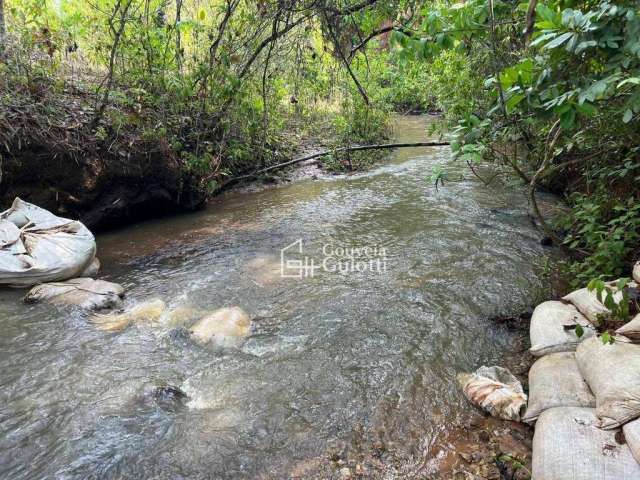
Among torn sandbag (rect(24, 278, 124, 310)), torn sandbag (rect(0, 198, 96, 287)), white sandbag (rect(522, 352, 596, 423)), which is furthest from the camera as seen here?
torn sandbag (rect(0, 198, 96, 287))

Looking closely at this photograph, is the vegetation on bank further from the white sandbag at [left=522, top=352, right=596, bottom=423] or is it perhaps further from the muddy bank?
the white sandbag at [left=522, top=352, right=596, bottom=423]

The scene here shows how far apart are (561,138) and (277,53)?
3.48 metres

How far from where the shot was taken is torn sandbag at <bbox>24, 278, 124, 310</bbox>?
2.82 metres

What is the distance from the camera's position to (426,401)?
Result: 1.98 m

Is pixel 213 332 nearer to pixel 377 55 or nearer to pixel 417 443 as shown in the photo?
pixel 417 443

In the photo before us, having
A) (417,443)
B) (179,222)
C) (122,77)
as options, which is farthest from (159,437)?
(122,77)

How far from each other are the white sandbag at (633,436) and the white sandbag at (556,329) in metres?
0.62

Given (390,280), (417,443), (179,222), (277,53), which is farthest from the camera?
(277,53)

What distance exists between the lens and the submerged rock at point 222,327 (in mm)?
2482

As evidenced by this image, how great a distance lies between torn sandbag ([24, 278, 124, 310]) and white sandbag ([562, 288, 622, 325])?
2.83 m

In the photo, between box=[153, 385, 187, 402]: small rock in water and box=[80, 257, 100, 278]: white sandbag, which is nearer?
box=[153, 385, 187, 402]: small rock in water

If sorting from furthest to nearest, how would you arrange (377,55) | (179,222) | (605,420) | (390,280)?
(377,55) → (179,222) → (390,280) → (605,420)

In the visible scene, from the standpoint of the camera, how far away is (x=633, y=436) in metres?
1.33

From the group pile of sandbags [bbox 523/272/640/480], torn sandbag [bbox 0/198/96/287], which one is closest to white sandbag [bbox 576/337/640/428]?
pile of sandbags [bbox 523/272/640/480]
